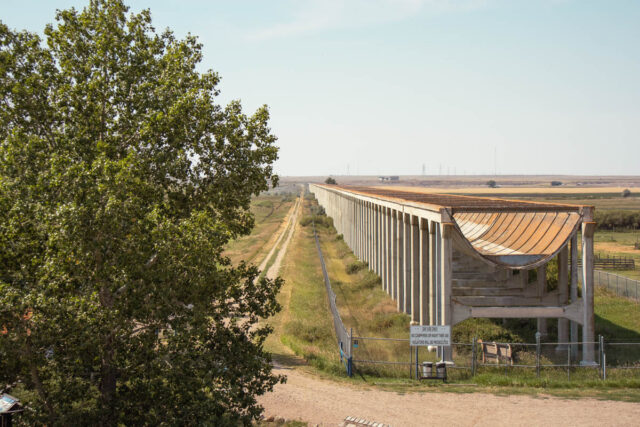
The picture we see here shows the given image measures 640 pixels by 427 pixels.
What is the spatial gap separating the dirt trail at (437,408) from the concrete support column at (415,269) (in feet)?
31.6

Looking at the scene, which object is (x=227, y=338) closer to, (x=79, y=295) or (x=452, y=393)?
(x=79, y=295)

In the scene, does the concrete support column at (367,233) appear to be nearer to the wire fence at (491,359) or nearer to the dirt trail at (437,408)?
the wire fence at (491,359)

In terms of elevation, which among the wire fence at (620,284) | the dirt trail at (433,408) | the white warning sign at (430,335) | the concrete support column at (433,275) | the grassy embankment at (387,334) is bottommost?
the grassy embankment at (387,334)

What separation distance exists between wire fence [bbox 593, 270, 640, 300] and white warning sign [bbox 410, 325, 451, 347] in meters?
18.1

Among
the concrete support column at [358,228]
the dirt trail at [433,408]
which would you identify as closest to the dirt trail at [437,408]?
the dirt trail at [433,408]

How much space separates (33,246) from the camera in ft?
39.0

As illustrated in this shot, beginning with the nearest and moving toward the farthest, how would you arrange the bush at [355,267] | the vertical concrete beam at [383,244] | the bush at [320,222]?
1. the vertical concrete beam at [383,244]
2. the bush at [355,267]
3. the bush at [320,222]

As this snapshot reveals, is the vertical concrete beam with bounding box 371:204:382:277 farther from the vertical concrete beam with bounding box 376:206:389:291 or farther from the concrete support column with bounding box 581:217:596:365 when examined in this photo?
the concrete support column with bounding box 581:217:596:365

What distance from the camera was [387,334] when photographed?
90.5 feet

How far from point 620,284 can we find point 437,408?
24.1m

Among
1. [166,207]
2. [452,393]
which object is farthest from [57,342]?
[452,393]

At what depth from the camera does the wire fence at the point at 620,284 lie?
1340 inches

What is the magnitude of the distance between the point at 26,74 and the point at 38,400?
308 inches

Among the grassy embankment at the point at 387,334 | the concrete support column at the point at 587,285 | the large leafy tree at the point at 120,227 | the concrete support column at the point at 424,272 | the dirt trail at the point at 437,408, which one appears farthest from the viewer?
the concrete support column at the point at 424,272
